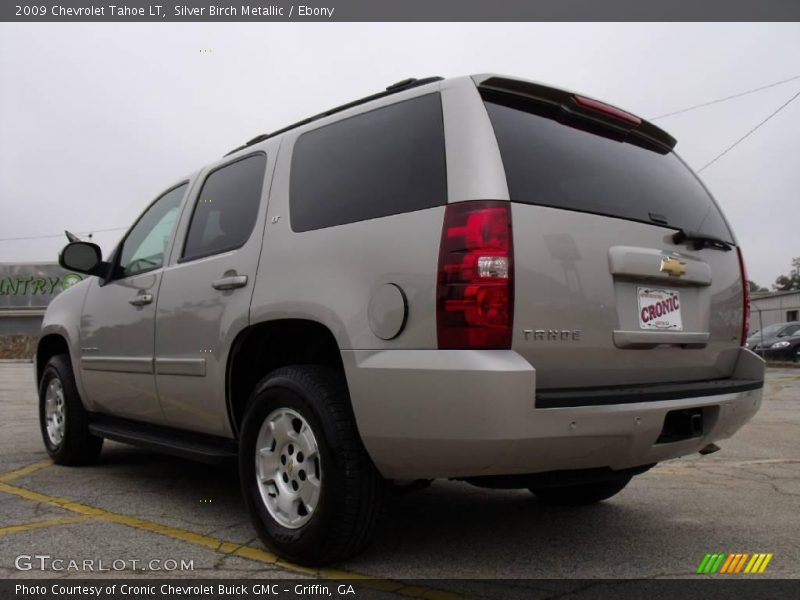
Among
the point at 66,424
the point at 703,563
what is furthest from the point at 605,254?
the point at 66,424

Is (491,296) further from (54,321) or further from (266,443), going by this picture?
(54,321)

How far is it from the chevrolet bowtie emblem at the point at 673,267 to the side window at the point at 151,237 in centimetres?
280

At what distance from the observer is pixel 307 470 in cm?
304

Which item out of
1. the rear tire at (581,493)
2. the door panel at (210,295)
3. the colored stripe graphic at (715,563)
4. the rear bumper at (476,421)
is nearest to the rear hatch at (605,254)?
the rear bumper at (476,421)

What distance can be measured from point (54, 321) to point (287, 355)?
2760 mm

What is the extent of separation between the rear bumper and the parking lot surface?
0.54 m

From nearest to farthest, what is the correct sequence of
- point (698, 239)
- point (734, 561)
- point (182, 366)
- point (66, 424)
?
point (734, 561) < point (698, 239) < point (182, 366) < point (66, 424)

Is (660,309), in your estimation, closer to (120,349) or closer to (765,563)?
(765,563)

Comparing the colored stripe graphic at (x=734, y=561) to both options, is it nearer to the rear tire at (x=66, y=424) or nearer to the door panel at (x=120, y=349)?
the door panel at (x=120, y=349)

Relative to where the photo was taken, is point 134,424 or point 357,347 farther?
point 134,424

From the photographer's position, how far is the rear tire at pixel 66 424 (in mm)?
5145

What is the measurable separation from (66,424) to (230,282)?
2.39 metres

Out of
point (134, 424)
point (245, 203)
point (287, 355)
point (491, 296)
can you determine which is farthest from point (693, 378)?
point (134, 424)

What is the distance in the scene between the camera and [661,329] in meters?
3.04
